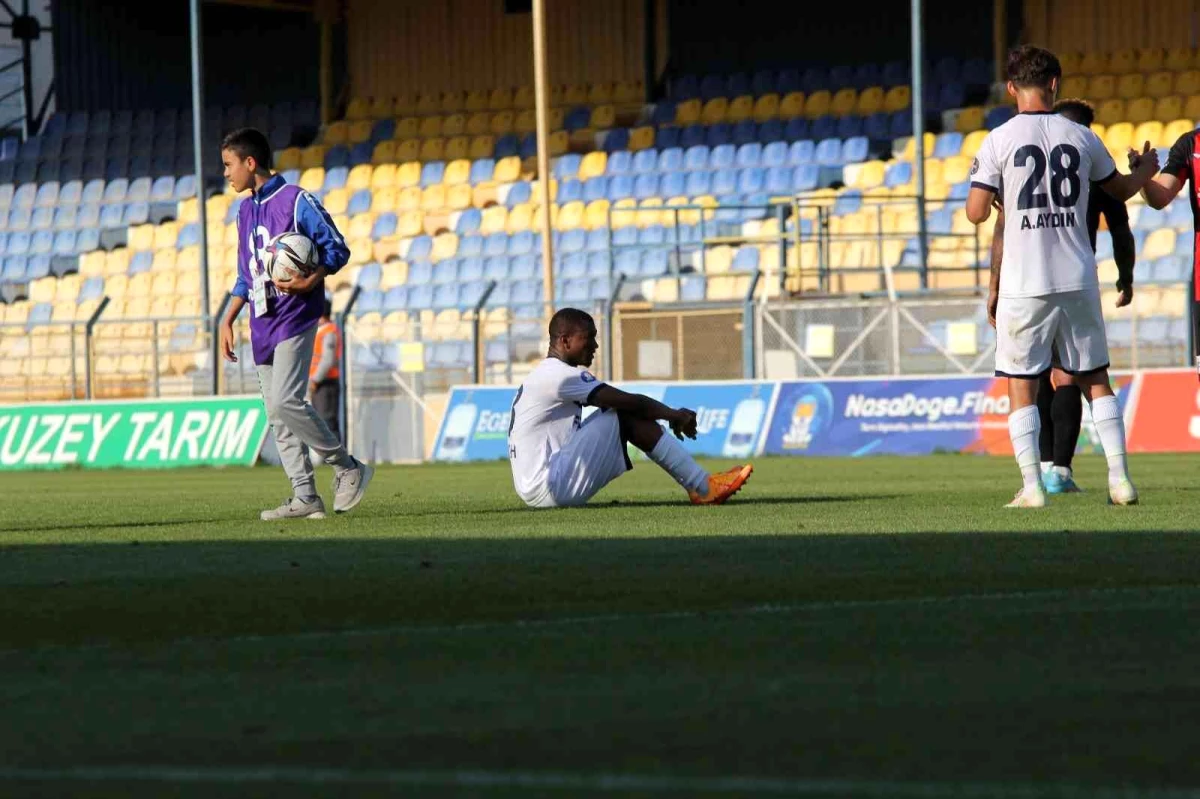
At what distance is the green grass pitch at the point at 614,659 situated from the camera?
376 cm

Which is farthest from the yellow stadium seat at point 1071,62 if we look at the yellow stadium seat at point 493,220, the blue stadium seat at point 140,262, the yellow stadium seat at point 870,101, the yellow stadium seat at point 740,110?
the blue stadium seat at point 140,262

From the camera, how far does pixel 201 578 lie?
7.41 metres

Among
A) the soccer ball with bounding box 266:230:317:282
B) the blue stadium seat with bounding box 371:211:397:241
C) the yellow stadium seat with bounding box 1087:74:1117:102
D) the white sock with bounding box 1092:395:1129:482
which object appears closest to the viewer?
the white sock with bounding box 1092:395:1129:482

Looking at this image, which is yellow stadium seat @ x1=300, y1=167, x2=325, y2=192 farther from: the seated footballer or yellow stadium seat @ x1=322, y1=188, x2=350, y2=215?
the seated footballer

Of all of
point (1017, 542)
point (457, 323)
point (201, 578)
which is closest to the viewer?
point (201, 578)

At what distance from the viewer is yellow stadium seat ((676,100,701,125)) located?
34188mm

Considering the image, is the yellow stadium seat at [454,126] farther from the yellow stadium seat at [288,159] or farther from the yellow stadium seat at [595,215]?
the yellow stadium seat at [595,215]

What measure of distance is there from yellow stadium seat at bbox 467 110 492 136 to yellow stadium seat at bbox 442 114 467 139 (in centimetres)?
10

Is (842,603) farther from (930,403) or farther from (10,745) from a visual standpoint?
(930,403)

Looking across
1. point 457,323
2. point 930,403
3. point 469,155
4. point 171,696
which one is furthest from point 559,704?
point 469,155

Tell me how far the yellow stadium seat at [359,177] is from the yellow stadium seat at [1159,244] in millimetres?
13866

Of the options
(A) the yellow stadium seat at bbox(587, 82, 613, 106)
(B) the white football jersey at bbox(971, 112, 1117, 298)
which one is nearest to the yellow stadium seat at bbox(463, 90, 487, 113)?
(A) the yellow stadium seat at bbox(587, 82, 613, 106)

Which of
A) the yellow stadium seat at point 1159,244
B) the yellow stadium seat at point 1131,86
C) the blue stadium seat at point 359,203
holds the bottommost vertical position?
the yellow stadium seat at point 1159,244

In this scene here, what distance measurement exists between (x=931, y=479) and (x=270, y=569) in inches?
328
